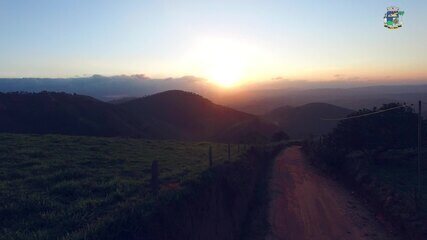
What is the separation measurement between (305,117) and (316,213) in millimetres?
134580

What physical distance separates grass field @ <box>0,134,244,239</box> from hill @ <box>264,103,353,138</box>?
112m

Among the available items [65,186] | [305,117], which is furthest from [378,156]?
[305,117]

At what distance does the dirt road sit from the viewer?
15984 millimetres

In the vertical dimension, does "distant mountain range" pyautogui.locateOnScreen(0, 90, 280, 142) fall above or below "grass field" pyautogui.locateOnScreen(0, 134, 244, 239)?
below

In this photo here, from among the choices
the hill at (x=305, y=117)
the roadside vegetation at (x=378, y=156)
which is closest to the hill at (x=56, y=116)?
the roadside vegetation at (x=378, y=156)

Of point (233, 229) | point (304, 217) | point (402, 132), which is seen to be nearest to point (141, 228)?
point (233, 229)

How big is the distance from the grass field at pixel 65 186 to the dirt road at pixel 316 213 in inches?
172

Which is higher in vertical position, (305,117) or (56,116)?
(56,116)

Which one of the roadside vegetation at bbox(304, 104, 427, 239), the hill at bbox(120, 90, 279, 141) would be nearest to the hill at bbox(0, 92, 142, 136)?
the hill at bbox(120, 90, 279, 141)

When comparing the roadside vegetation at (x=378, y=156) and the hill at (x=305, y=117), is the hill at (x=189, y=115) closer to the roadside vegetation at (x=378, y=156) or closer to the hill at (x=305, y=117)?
the hill at (x=305, y=117)

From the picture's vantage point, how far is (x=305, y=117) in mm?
150500

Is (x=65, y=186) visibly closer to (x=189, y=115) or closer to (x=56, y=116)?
(x=56, y=116)

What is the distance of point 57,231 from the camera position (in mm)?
7738

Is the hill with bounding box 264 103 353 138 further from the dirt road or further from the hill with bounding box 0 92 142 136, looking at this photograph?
the dirt road
